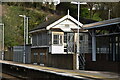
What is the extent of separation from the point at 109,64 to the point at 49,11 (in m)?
65.8

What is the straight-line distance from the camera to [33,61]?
122 feet

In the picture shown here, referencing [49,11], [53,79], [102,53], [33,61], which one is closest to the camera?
[53,79]

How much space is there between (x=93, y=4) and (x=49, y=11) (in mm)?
20213

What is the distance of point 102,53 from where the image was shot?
27641mm

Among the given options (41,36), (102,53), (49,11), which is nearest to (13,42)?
(49,11)

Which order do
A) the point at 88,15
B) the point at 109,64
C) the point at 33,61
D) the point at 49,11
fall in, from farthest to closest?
the point at 49,11
the point at 88,15
the point at 33,61
the point at 109,64

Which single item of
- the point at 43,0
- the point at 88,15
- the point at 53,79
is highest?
the point at 43,0

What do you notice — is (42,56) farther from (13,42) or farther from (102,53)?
(13,42)

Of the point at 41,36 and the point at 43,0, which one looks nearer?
the point at 41,36

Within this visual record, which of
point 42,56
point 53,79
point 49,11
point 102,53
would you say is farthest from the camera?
point 49,11

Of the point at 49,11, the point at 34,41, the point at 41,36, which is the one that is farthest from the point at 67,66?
the point at 49,11

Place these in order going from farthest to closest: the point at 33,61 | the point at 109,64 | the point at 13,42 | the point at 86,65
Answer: the point at 13,42 → the point at 33,61 → the point at 86,65 → the point at 109,64

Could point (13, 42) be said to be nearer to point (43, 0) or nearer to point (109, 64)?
point (43, 0)

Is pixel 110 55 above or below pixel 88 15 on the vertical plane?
below
